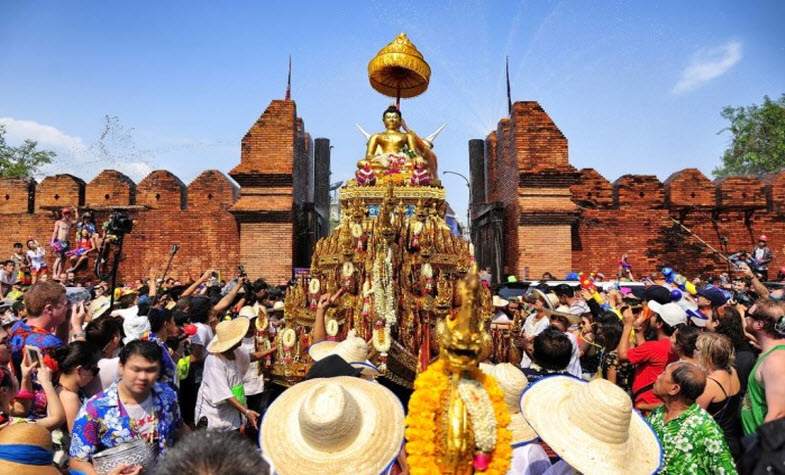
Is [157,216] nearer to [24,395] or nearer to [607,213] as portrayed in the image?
[24,395]

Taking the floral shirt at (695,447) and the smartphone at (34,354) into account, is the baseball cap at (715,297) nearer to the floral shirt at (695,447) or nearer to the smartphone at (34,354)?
the floral shirt at (695,447)

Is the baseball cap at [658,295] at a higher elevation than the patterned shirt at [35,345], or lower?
higher

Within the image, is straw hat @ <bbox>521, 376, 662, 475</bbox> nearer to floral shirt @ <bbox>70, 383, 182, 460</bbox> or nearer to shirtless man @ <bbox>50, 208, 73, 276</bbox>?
floral shirt @ <bbox>70, 383, 182, 460</bbox>

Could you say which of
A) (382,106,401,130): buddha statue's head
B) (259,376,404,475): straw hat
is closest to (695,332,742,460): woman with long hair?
(259,376,404,475): straw hat

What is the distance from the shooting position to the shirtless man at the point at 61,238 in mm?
12078

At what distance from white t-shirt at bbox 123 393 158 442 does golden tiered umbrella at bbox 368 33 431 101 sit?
9.88m

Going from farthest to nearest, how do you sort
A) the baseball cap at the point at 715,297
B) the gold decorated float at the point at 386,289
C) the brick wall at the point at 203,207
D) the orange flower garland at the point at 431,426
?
the brick wall at the point at 203,207 → the baseball cap at the point at 715,297 → the gold decorated float at the point at 386,289 → the orange flower garland at the point at 431,426

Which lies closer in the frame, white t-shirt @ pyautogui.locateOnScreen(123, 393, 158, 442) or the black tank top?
white t-shirt @ pyautogui.locateOnScreen(123, 393, 158, 442)

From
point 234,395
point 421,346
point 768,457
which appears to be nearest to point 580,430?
point 768,457

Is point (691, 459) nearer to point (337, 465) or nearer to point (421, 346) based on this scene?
point (337, 465)

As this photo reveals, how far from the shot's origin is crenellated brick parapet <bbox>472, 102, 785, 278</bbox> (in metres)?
12.3

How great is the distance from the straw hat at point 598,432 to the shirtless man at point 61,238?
40.4ft

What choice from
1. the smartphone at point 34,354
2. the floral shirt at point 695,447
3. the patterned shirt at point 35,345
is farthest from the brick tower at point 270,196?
the floral shirt at point 695,447

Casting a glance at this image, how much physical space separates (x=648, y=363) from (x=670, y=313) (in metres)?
0.99
